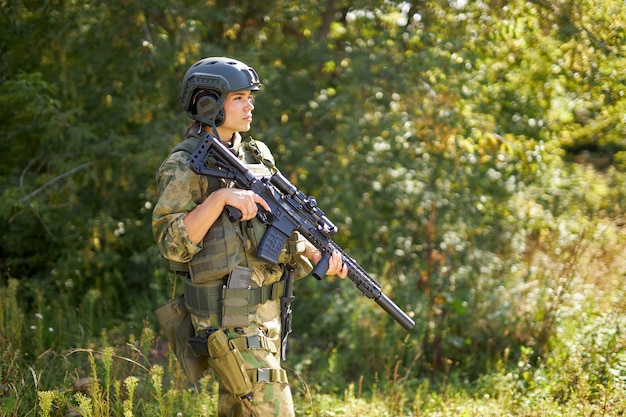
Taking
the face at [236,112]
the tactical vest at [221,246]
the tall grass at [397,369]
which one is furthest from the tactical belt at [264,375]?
the face at [236,112]

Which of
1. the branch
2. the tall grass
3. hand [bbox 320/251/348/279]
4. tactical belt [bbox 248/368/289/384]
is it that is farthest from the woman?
the branch

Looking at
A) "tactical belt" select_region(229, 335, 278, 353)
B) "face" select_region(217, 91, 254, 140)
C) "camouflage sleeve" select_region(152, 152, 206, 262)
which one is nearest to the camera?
"camouflage sleeve" select_region(152, 152, 206, 262)

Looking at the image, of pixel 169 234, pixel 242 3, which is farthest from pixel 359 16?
pixel 169 234

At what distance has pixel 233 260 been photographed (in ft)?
9.91

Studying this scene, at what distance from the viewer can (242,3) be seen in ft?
21.2

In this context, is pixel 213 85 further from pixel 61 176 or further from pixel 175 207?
pixel 61 176

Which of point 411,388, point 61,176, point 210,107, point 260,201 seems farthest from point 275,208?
point 61,176

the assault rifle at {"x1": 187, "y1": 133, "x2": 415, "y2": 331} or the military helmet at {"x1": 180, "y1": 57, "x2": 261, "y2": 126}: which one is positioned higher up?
the military helmet at {"x1": 180, "y1": 57, "x2": 261, "y2": 126}

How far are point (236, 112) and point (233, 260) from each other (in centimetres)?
70

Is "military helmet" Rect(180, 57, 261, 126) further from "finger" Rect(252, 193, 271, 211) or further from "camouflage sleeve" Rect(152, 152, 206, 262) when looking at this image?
"finger" Rect(252, 193, 271, 211)

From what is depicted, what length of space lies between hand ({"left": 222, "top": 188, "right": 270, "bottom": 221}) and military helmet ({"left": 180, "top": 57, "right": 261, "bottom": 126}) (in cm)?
39

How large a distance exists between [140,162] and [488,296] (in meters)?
3.05

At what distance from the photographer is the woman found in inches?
116

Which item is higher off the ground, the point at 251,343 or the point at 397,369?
the point at 251,343
